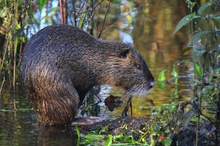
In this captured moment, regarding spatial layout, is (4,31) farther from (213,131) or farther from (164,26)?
(164,26)

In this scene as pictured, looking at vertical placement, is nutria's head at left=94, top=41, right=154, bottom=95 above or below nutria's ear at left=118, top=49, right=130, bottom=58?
below

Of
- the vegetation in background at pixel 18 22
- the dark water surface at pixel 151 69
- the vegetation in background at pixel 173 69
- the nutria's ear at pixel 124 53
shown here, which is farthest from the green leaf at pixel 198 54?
the vegetation in background at pixel 18 22

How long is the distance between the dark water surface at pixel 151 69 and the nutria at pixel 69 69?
0.63ft

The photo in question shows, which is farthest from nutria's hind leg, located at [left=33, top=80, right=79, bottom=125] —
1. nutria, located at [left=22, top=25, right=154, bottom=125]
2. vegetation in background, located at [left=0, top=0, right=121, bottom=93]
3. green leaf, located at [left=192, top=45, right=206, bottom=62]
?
green leaf, located at [left=192, top=45, right=206, bottom=62]

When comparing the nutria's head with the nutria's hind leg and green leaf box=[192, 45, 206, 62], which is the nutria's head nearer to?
the nutria's hind leg

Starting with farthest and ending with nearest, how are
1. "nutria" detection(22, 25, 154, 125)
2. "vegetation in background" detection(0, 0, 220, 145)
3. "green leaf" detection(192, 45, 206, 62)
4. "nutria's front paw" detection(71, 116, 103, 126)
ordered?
"nutria's front paw" detection(71, 116, 103, 126) → "nutria" detection(22, 25, 154, 125) → "green leaf" detection(192, 45, 206, 62) → "vegetation in background" detection(0, 0, 220, 145)

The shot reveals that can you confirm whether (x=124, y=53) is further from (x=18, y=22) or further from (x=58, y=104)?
(x=18, y=22)

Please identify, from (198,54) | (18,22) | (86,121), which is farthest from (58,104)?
(18,22)

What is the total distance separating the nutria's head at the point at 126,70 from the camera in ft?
22.4

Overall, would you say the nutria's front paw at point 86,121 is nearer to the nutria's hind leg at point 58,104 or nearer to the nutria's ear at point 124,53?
the nutria's hind leg at point 58,104

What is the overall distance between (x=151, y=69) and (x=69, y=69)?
255 centimetres

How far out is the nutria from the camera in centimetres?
631

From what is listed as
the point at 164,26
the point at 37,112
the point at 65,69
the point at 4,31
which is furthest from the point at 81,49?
the point at 164,26

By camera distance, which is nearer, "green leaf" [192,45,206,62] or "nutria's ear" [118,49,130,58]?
"green leaf" [192,45,206,62]
